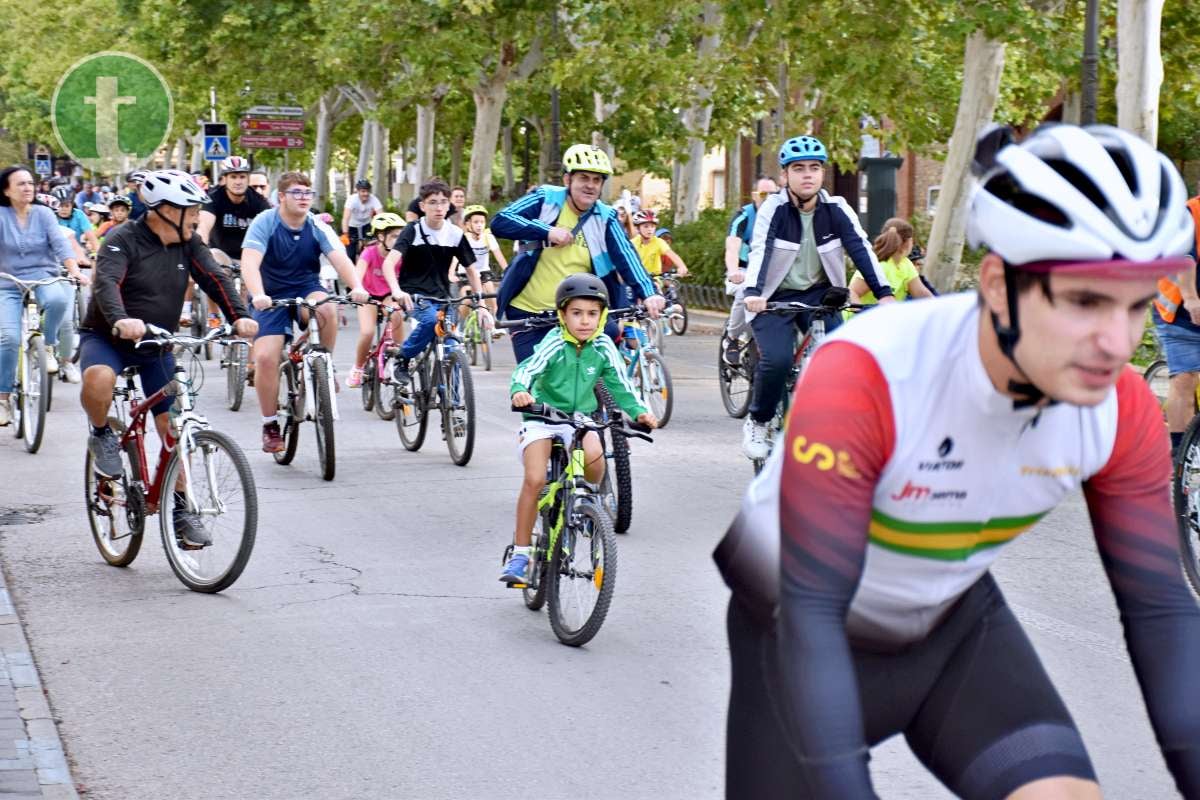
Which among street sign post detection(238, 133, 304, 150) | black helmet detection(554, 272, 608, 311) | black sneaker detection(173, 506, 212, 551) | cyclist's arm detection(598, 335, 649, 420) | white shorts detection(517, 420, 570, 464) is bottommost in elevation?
black sneaker detection(173, 506, 212, 551)

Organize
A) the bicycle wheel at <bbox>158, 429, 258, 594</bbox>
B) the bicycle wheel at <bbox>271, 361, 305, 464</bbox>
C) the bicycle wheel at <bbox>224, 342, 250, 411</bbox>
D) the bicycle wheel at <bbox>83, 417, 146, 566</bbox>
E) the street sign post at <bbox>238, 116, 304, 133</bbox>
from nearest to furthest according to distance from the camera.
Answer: the bicycle wheel at <bbox>158, 429, 258, 594</bbox>, the bicycle wheel at <bbox>83, 417, 146, 566</bbox>, the bicycle wheel at <bbox>271, 361, 305, 464</bbox>, the bicycle wheel at <bbox>224, 342, 250, 411</bbox>, the street sign post at <bbox>238, 116, 304, 133</bbox>

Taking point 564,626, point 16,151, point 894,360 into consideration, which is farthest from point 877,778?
point 16,151

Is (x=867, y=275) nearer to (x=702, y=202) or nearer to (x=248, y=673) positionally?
(x=248, y=673)

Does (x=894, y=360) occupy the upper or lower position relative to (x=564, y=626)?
upper

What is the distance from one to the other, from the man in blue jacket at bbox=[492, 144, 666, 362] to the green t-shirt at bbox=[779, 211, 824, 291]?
1.05m

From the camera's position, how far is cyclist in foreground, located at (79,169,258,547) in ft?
27.1

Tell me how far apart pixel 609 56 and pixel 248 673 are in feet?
80.1

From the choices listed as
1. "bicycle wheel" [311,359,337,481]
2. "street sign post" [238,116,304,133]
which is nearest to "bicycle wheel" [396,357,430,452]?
"bicycle wheel" [311,359,337,481]

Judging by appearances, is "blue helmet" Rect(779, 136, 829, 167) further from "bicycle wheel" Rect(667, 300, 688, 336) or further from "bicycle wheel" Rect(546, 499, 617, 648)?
"bicycle wheel" Rect(667, 300, 688, 336)

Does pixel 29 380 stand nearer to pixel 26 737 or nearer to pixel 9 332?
pixel 9 332

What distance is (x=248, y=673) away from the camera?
663 centimetres

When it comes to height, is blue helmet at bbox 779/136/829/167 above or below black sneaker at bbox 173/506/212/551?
above

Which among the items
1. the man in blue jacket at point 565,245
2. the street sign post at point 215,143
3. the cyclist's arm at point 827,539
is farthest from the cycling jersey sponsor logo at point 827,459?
the street sign post at point 215,143

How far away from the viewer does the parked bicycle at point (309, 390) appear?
11570 mm
